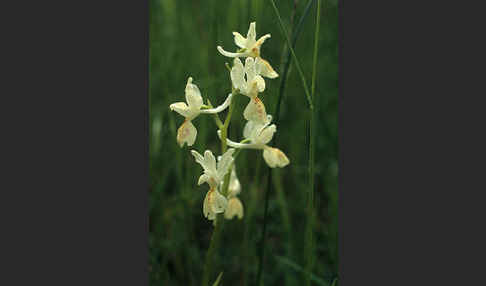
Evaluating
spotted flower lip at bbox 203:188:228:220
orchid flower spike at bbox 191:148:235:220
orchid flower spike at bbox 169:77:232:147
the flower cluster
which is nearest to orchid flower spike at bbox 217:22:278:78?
the flower cluster

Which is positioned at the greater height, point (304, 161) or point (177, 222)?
point (304, 161)

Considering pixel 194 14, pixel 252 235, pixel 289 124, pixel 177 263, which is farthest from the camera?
pixel 289 124

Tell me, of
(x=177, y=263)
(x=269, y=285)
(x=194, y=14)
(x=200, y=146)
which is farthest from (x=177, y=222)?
(x=194, y=14)

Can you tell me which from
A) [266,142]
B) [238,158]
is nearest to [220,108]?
[266,142]

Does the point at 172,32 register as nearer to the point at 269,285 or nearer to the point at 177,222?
the point at 177,222

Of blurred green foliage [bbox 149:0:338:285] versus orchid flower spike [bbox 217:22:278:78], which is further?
blurred green foliage [bbox 149:0:338:285]

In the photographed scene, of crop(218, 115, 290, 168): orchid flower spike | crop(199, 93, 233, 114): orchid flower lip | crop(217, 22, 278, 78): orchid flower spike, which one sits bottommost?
crop(218, 115, 290, 168): orchid flower spike

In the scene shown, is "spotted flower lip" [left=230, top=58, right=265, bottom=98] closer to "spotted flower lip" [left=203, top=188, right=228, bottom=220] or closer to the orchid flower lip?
the orchid flower lip

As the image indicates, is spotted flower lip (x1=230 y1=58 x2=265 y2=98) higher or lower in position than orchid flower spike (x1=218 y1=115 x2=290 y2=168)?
higher

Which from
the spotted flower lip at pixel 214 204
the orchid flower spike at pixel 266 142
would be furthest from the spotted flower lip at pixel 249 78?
the spotted flower lip at pixel 214 204
